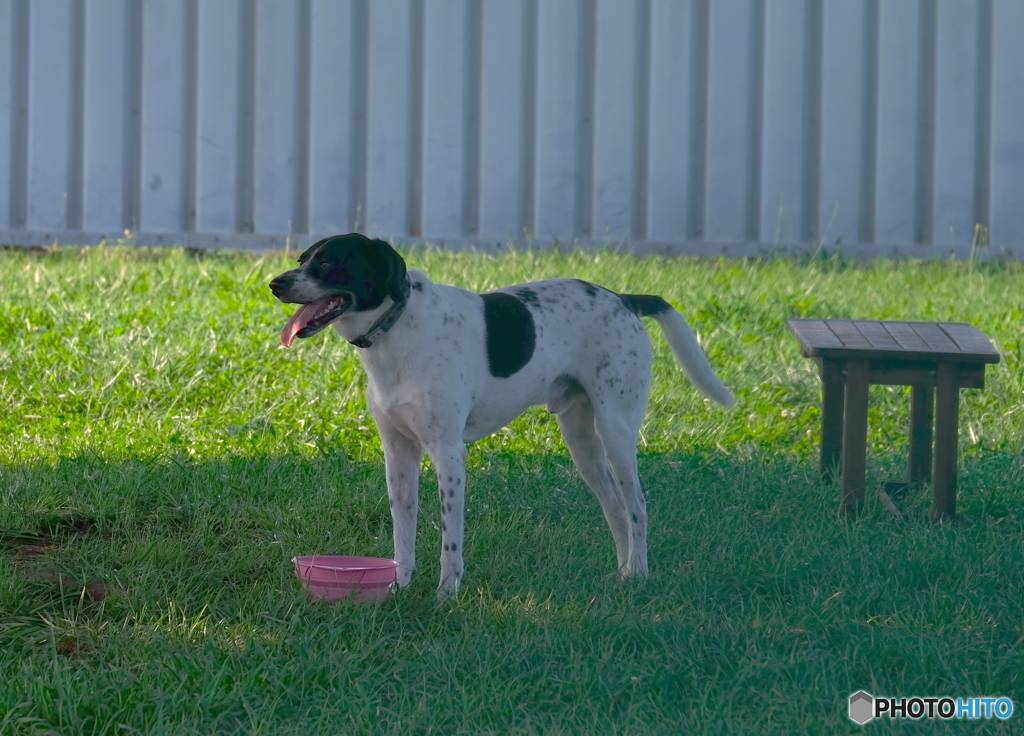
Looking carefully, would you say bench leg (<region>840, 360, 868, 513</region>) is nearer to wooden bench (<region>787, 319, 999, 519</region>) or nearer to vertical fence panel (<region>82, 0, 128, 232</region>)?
wooden bench (<region>787, 319, 999, 519</region>)

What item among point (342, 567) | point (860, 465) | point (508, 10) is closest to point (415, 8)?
point (508, 10)

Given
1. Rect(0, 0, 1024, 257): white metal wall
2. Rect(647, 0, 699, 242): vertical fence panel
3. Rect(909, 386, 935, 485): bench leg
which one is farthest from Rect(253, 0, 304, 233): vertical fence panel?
Rect(909, 386, 935, 485): bench leg

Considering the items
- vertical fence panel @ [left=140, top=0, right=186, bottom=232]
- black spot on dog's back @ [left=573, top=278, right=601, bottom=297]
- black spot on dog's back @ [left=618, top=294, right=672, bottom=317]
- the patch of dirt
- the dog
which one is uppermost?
vertical fence panel @ [left=140, top=0, right=186, bottom=232]

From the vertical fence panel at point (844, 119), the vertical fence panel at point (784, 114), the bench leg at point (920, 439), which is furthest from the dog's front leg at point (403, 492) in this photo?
the vertical fence panel at point (844, 119)

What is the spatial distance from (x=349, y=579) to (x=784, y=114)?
6.40m

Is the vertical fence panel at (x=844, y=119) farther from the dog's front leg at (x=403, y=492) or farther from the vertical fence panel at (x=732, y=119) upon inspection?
the dog's front leg at (x=403, y=492)

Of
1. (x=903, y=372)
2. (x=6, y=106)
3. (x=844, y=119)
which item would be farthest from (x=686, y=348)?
(x=6, y=106)

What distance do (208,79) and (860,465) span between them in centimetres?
629

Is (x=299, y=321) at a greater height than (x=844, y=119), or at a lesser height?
lesser

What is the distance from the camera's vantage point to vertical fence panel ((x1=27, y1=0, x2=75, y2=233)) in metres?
9.01

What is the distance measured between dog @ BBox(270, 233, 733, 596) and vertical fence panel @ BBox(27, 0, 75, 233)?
21.5 feet

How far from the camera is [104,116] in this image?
29.9 ft

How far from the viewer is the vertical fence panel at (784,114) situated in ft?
28.6

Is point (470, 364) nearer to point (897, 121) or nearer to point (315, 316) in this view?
point (315, 316)
